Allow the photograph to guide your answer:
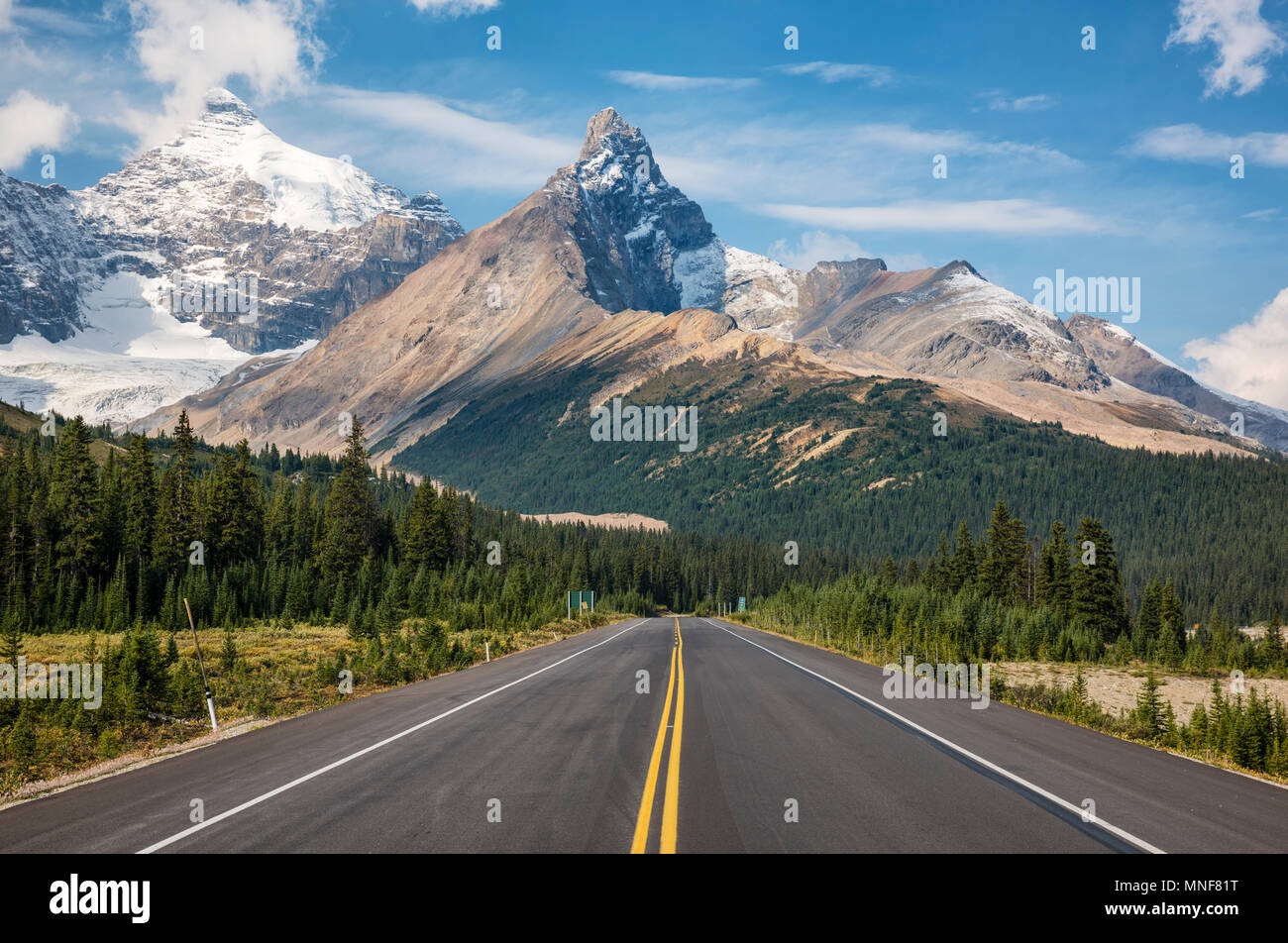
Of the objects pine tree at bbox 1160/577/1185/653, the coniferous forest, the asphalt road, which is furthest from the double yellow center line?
pine tree at bbox 1160/577/1185/653

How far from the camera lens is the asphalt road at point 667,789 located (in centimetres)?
813

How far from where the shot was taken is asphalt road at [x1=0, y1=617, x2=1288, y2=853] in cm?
813

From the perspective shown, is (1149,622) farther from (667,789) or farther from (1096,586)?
(667,789)

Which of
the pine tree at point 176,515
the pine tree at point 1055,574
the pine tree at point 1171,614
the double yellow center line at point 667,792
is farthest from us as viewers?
the pine tree at point 1055,574

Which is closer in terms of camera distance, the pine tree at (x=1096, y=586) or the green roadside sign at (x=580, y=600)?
the pine tree at (x=1096, y=586)

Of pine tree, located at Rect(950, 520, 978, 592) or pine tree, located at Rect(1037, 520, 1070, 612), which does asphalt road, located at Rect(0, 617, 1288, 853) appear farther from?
pine tree, located at Rect(950, 520, 978, 592)

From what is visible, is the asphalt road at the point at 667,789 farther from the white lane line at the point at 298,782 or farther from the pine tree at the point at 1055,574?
the pine tree at the point at 1055,574

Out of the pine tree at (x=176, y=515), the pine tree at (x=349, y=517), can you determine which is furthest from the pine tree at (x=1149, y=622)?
the pine tree at (x=176, y=515)

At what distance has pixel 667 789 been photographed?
9.95 m

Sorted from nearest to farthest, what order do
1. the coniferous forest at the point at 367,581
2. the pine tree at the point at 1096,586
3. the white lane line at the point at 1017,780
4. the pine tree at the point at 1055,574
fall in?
the white lane line at the point at 1017,780, the coniferous forest at the point at 367,581, the pine tree at the point at 1096,586, the pine tree at the point at 1055,574

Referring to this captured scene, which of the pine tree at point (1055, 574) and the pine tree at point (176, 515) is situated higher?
the pine tree at point (176, 515)

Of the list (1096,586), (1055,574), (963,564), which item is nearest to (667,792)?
(1096,586)
